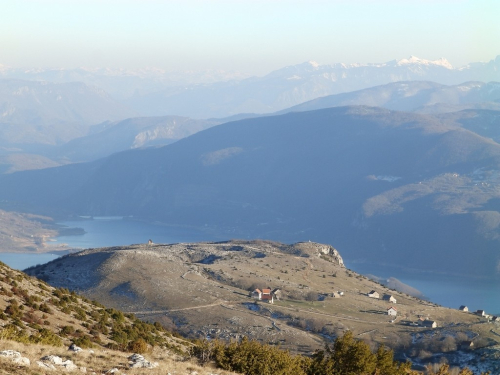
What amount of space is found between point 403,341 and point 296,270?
25.5m

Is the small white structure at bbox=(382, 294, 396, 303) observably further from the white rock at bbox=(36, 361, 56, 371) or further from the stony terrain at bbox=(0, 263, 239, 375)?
the white rock at bbox=(36, 361, 56, 371)

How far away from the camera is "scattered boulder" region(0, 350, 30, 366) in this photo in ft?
68.1

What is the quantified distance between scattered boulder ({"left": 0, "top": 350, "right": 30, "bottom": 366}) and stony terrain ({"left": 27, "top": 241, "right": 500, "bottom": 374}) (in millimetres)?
29747

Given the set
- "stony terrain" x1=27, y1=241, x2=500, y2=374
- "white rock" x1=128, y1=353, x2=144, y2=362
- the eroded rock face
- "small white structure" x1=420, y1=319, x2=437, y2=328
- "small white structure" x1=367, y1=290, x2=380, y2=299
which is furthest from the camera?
the eroded rock face

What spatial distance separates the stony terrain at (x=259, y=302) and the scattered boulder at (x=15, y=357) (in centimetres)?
2975

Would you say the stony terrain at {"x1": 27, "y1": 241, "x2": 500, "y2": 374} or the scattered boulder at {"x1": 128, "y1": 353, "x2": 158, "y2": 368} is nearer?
the scattered boulder at {"x1": 128, "y1": 353, "x2": 158, "y2": 368}

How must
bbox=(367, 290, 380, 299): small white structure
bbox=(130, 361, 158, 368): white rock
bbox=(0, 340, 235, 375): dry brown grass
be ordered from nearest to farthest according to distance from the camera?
bbox=(0, 340, 235, 375): dry brown grass → bbox=(130, 361, 158, 368): white rock → bbox=(367, 290, 380, 299): small white structure

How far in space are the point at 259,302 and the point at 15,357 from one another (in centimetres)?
4152

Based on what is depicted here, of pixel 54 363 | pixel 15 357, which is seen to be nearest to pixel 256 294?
pixel 54 363

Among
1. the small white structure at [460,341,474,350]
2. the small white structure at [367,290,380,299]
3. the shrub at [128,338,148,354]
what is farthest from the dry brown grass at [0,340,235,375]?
the small white structure at [367,290,380,299]

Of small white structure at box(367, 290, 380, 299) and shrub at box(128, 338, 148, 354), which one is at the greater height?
shrub at box(128, 338, 148, 354)

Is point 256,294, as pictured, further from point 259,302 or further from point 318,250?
point 318,250

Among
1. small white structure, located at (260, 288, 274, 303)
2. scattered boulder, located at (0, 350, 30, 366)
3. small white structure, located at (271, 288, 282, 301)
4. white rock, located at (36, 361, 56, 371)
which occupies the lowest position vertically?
small white structure, located at (271, 288, 282, 301)

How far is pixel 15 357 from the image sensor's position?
21062 mm
